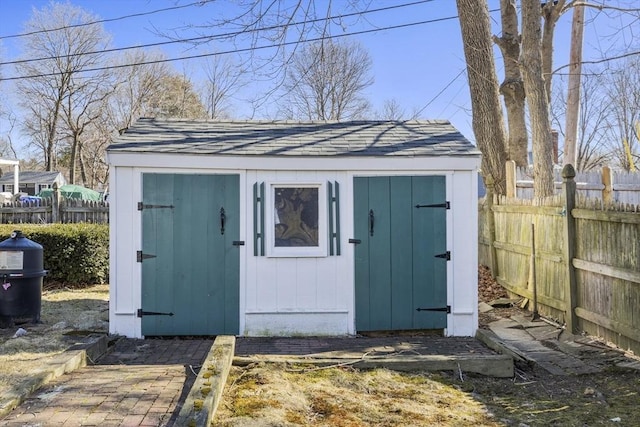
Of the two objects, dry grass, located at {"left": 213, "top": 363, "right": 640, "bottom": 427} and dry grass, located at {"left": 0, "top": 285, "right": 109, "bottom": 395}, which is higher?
dry grass, located at {"left": 0, "top": 285, "right": 109, "bottom": 395}

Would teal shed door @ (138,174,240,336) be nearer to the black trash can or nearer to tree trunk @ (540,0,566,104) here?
the black trash can

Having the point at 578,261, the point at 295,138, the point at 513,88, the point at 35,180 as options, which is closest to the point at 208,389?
the point at 295,138

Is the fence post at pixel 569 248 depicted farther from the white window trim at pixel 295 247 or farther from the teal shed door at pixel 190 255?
the teal shed door at pixel 190 255

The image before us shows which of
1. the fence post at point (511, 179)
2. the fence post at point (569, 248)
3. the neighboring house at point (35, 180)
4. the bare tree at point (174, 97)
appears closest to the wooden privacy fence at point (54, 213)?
the fence post at point (511, 179)

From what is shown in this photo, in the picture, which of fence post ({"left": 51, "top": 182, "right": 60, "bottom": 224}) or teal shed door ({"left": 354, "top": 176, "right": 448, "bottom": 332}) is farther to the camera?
fence post ({"left": 51, "top": 182, "right": 60, "bottom": 224})

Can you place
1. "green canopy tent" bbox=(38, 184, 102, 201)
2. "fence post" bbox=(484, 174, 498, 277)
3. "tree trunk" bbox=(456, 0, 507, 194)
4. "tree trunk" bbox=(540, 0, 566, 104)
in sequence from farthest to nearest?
"green canopy tent" bbox=(38, 184, 102, 201)
"tree trunk" bbox=(540, 0, 566, 104)
"tree trunk" bbox=(456, 0, 507, 194)
"fence post" bbox=(484, 174, 498, 277)

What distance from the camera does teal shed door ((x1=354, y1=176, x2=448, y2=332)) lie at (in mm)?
7016

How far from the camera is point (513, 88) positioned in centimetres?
1162

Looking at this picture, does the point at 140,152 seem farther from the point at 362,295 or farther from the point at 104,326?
the point at 362,295

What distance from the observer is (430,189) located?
7020mm

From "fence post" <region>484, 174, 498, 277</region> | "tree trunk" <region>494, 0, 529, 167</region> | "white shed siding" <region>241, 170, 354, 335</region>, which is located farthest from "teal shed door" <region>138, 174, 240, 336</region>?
"tree trunk" <region>494, 0, 529, 167</region>

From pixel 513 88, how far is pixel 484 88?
0.58 meters

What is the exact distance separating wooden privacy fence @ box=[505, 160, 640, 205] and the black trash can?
813 centimetres

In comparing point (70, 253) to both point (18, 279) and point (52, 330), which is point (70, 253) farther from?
point (52, 330)
